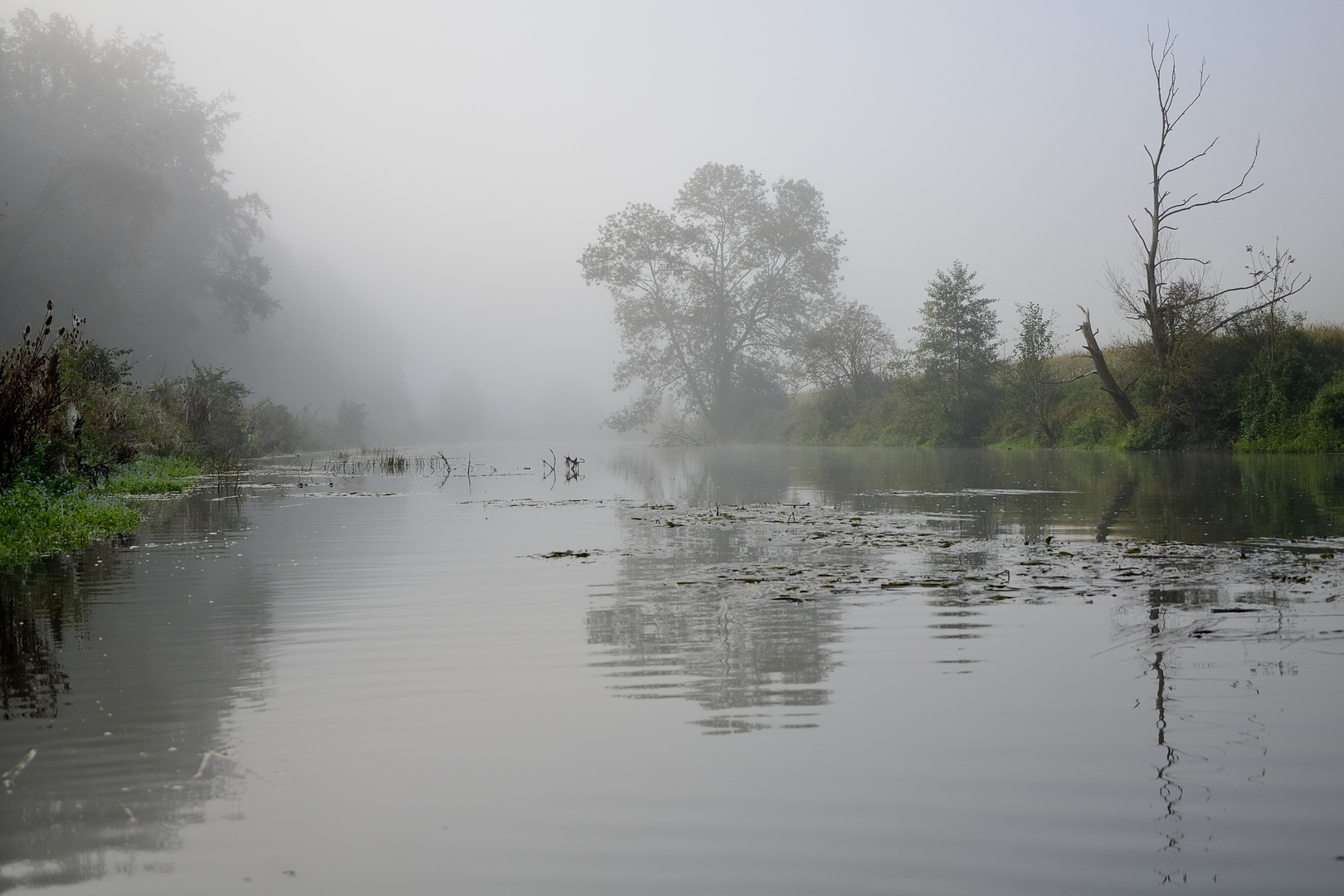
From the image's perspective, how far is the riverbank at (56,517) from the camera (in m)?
11.4

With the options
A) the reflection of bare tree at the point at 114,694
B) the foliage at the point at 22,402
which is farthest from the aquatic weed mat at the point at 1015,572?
the foliage at the point at 22,402

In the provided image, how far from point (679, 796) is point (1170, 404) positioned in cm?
3444

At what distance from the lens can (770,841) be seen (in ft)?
11.1

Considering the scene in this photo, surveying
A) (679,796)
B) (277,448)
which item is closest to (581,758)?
(679,796)

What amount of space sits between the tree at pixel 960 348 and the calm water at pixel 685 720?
35999 millimetres

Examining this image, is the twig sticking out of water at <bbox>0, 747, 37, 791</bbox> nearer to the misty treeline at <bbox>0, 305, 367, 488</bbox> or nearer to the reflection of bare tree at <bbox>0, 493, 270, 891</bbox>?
the reflection of bare tree at <bbox>0, 493, 270, 891</bbox>

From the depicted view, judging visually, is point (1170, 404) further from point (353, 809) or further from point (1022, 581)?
point (353, 809)

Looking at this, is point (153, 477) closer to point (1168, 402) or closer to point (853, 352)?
point (1168, 402)

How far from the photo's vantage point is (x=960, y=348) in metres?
46.6

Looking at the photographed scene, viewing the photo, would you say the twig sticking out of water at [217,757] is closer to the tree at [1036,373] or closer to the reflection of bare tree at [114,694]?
the reflection of bare tree at [114,694]

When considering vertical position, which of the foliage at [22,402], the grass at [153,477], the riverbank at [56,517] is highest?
the foliage at [22,402]

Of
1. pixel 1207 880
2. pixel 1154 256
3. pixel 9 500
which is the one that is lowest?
pixel 1207 880

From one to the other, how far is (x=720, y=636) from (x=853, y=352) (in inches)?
1996

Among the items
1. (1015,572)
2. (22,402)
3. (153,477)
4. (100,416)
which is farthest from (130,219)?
(1015,572)
